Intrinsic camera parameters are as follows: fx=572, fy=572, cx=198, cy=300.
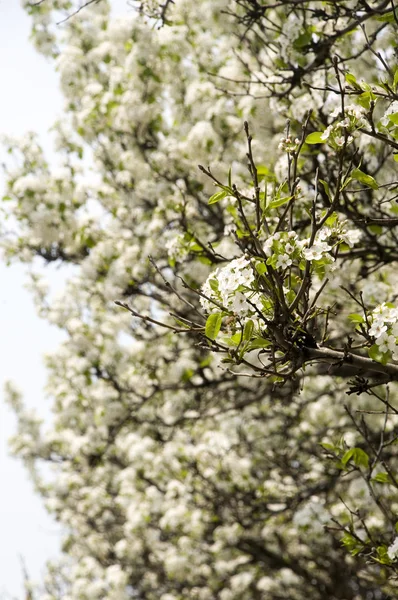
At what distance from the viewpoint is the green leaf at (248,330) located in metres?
1.83

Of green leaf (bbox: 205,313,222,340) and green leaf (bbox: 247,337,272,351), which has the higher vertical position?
green leaf (bbox: 205,313,222,340)

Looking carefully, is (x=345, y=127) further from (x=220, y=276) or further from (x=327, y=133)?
(x=220, y=276)

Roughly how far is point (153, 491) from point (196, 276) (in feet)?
14.8

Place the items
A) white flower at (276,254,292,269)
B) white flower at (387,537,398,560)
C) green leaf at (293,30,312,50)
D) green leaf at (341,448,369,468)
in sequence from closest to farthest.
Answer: white flower at (276,254,292,269)
white flower at (387,537,398,560)
green leaf at (341,448,369,468)
green leaf at (293,30,312,50)

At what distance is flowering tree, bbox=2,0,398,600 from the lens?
2.44 metres

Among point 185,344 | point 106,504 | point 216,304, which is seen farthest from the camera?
point 106,504

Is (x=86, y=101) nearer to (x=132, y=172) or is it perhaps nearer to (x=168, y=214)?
(x=132, y=172)

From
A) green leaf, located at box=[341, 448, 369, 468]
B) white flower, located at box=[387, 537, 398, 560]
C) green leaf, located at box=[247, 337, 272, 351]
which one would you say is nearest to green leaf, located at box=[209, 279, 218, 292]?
green leaf, located at box=[247, 337, 272, 351]

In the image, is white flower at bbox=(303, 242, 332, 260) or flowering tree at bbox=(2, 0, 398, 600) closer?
white flower at bbox=(303, 242, 332, 260)

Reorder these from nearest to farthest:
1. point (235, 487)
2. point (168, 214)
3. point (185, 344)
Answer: point (168, 214), point (185, 344), point (235, 487)

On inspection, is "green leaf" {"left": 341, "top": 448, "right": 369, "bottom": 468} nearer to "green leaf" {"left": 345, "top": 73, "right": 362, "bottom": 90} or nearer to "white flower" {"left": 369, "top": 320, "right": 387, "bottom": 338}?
"white flower" {"left": 369, "top": 320, "right": 387, "bottom": 338}

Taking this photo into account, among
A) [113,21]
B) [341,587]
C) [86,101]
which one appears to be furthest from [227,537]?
[113,21]

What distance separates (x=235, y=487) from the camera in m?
7.46

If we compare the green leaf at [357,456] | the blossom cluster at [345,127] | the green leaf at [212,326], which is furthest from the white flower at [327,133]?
the green leaf at [357,456]
